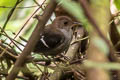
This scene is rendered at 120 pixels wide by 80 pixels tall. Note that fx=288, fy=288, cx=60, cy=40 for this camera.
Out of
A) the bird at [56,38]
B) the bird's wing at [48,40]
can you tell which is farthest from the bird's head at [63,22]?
the bird's wing at [48,40]

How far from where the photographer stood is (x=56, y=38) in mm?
3250

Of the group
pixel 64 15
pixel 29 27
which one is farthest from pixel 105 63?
pixel 64 15

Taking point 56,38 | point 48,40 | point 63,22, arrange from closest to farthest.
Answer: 1. point 48,40
2. point 56,38
3. point 63,22

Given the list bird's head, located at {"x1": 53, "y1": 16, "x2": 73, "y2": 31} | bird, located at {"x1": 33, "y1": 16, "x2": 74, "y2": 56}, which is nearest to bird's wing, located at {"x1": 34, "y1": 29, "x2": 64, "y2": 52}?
bird, located at {"x1": 33, "y1": 16, "x2": 74, "y2": 56}

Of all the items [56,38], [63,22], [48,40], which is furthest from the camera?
[63,22]

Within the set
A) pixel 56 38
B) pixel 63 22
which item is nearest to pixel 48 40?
pixel 56 38

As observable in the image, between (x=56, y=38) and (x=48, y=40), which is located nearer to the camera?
(x=48, y=40)

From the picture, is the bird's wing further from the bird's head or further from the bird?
the bird's head

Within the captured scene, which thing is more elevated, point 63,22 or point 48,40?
point 63,22

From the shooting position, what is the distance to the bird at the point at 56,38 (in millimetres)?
2992

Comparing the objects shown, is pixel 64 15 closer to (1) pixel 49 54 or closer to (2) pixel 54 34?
(2) pixel 54 34

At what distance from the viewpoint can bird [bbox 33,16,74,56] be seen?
9.82 feet

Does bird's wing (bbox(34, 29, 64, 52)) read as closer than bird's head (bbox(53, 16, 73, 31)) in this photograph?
Yes

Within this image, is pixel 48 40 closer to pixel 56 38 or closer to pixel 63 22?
pixel 56 38
